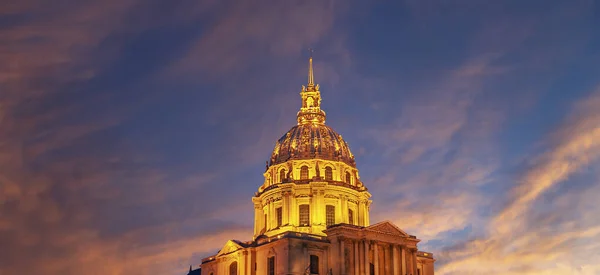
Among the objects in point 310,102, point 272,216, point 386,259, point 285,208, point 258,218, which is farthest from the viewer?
point 310,102

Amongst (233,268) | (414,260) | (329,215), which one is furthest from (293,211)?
(414,260)

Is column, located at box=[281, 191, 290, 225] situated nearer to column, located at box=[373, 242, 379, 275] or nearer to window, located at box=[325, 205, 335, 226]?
window, located at box=[325, 205, 335, 226]

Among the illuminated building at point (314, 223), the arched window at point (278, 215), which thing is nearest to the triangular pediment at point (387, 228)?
the illuminated building at point (314, 223)

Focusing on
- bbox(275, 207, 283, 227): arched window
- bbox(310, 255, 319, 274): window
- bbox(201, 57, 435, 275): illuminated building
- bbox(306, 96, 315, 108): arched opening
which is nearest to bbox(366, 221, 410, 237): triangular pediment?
bbox(201, 57, 435, 275): illuminated building

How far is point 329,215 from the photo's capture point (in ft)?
270

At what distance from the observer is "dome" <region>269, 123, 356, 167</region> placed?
8644cm

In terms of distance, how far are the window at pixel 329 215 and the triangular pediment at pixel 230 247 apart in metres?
10.1

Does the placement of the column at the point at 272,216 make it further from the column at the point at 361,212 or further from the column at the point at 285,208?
the column at the point at 361,212

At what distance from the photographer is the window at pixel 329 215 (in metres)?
81.3

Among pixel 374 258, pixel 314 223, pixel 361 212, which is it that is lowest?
pixel 374 258

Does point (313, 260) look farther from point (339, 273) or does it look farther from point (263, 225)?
point (263, 225)

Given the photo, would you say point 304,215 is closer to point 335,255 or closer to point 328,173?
point 328,173

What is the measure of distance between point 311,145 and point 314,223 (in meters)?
10.7

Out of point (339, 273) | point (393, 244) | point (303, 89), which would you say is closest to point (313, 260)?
point (339, 273)
